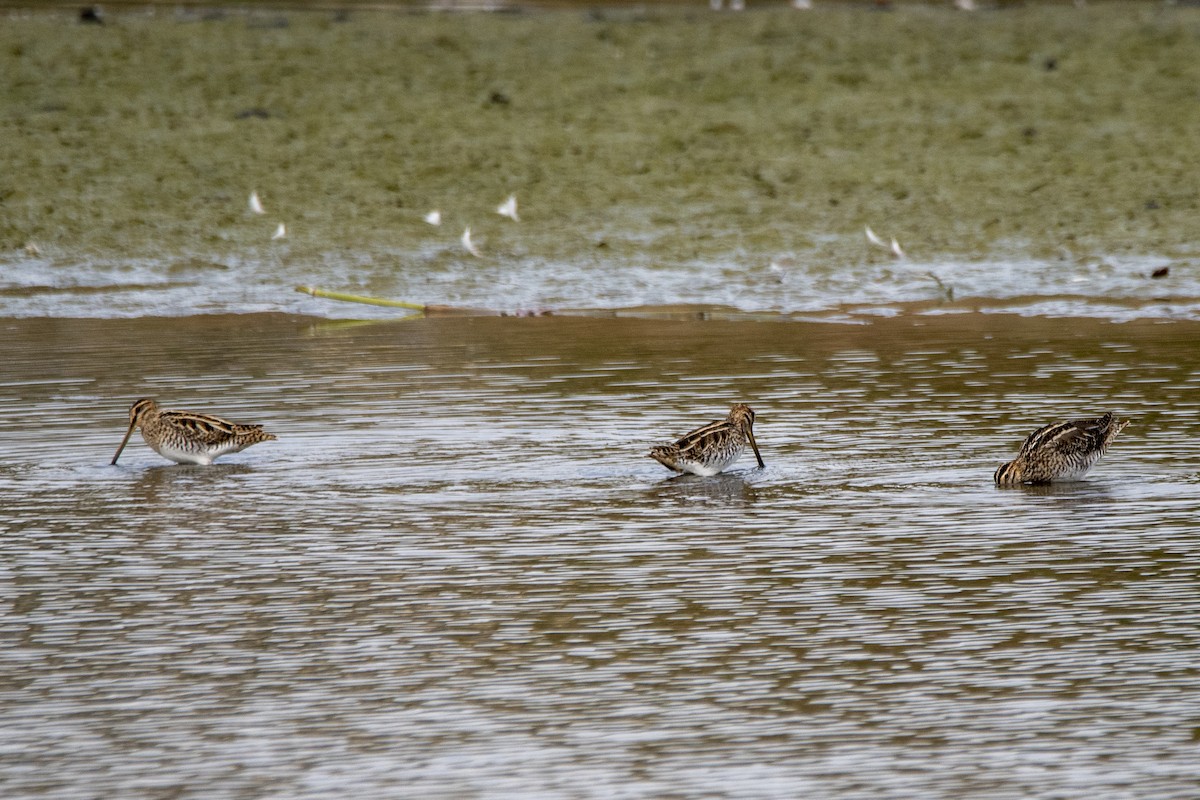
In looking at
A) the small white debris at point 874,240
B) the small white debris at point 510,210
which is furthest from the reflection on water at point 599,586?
the small white debris at point 510,210

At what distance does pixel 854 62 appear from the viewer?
1021 inches

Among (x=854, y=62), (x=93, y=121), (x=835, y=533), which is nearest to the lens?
(x=835, y=533)

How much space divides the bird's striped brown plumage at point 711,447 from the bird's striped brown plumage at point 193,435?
2243mm

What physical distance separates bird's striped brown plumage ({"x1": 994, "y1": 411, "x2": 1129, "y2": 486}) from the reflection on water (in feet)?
0.38

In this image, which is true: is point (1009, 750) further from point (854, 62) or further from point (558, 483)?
point (854, 62)

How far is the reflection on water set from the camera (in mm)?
6500

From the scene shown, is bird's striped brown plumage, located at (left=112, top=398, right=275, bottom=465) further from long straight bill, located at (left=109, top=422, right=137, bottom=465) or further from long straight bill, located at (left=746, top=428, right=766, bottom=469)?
long straight bill, located at (left=746, top=428, right=766, bottom=469)

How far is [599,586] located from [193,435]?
12.0 feet

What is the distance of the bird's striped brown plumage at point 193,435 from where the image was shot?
1130cm

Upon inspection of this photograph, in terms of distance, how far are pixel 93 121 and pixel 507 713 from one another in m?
18.0

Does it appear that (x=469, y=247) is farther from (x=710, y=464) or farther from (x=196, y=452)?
(x=710, y=464)

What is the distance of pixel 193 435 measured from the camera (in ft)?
37.3

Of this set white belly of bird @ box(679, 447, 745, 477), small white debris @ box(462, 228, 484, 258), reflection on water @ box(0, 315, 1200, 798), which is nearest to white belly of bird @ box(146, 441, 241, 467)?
reflection on water @ box(0, 315, 1200, 798)

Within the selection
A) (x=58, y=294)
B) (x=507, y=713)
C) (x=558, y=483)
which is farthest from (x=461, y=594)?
(x=58, y=294)
